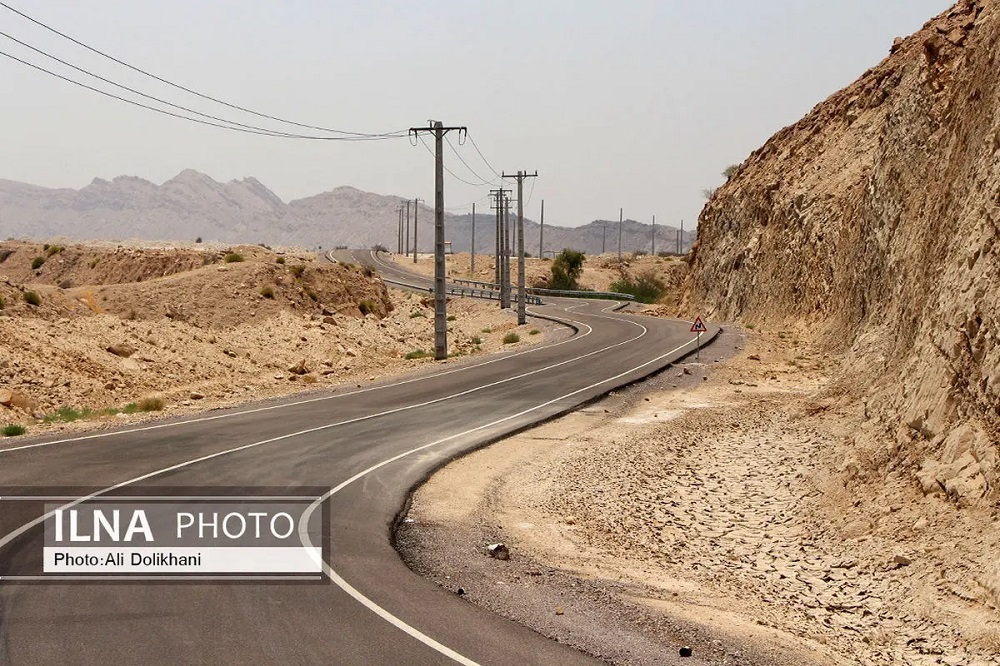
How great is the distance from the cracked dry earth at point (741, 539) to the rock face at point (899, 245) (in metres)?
1.21

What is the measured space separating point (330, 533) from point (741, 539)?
694 cm

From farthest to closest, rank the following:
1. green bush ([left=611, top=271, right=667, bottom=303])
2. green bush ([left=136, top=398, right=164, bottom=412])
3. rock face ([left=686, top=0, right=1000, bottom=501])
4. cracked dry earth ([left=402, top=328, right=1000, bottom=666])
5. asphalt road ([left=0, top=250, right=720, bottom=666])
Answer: green bush ([left=611, top=271, right=667, bottom=303])
green bush ([left=136, top=398, right=164, bottom=412])
rock face ([left=686, top=0, right=1000, bottom=501])
cracked dry earth ([left=402, top=328, right=1000, bottom=666])
asphalt road ([left=0, top=250, right=720, bottom=666])

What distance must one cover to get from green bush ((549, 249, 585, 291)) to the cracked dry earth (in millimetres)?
80327

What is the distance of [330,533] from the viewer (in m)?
13.7

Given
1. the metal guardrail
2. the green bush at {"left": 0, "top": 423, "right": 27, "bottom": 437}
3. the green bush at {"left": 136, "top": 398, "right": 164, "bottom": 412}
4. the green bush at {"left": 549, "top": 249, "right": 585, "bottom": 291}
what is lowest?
the green bush at {"left": 136, "top": 398, "right": 164, "bottom": 412}

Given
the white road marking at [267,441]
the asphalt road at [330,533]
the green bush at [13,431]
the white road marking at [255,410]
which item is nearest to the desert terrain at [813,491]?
the asphalt road at [330,533]

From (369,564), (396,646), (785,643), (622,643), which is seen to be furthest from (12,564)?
(785,643)

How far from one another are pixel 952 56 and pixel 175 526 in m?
30.4

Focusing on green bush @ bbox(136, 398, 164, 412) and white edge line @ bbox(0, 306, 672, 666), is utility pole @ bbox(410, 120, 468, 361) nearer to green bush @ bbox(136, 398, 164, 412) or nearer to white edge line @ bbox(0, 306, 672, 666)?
white edge line @ bbox(0, 306, 672, 666)

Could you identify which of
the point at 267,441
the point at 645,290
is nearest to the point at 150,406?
the point at 267,441

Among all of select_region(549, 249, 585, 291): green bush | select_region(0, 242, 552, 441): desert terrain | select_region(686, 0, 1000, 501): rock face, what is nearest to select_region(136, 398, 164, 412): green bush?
select_region(0, 242, 552, 441): desert terrain

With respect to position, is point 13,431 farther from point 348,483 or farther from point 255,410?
point 348,483

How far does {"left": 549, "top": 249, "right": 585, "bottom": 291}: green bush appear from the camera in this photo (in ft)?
346

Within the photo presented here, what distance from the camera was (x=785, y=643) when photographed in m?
10.1
